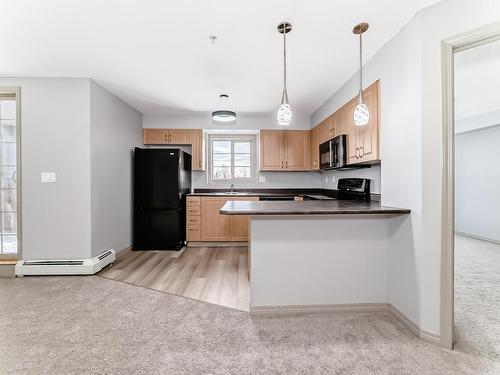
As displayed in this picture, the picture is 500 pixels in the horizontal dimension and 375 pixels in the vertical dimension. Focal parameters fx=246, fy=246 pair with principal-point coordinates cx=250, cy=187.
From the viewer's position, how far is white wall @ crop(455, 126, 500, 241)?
4.61 m

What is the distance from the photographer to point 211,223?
441cm

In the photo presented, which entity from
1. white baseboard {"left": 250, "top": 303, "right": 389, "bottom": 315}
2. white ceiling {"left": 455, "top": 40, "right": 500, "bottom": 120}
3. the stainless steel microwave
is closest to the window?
the stainless steel microwave

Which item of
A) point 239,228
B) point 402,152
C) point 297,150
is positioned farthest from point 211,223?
point 402,152

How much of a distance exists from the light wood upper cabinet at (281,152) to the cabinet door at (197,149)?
3.77 ft

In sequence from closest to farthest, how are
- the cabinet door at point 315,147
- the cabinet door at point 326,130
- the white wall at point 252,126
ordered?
the cabinet door at point 326,130 → the cabinet door at point 315,147 → the white wall at point 252,126

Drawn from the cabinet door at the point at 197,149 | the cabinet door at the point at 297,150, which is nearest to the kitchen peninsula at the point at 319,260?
the cabinet door at the point at 297,150

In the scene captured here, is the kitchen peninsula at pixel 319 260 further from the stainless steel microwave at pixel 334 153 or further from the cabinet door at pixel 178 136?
the cabinet door at pixel 178 136

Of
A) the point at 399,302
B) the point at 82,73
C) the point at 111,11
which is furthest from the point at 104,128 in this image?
the point at 399,302

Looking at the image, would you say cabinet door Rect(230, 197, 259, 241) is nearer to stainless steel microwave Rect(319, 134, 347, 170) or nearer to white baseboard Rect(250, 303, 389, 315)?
stainless steel microwave Rect(319, 134, 347, 170)

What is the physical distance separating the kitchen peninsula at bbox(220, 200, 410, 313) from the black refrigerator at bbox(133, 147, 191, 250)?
2.24 m

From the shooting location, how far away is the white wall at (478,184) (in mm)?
4613

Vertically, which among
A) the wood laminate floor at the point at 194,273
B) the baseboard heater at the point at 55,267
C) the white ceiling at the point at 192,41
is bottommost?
the wood laminate floor at the point at 194,273

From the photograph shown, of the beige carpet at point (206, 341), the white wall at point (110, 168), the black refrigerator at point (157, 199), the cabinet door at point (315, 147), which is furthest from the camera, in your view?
the cabinet door at point (315, 147)

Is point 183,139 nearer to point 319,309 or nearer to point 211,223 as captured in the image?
point 211,223
